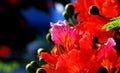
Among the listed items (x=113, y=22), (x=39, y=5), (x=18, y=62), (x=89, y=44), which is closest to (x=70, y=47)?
(x=89, y=44)

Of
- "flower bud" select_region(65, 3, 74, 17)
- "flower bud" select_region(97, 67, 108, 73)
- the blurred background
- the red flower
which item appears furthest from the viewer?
the blurred background

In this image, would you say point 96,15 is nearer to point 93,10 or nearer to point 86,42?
point 93,10

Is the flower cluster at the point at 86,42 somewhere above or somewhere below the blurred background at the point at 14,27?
below

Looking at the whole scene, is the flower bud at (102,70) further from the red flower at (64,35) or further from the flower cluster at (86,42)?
the red flower at (64,35)

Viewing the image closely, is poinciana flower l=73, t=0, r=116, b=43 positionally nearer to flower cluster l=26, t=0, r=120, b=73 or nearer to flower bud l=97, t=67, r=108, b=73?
flower cluster l=26, t=0, r=120, b=73

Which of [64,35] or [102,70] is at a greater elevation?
[64,35]

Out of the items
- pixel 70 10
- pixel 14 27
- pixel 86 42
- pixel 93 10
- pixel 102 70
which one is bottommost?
pixel 102 70

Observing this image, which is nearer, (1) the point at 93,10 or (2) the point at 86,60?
(2) the point at 86,60

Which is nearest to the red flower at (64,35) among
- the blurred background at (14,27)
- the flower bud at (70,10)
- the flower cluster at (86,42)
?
the flower cluster at (86,42)

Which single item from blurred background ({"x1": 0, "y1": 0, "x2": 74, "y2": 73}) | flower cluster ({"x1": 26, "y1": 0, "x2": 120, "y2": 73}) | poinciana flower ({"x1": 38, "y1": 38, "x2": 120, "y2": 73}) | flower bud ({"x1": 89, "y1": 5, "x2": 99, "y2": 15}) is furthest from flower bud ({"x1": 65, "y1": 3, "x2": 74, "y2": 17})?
blurred background ({"x1": 0, "y1": 0, "x2": 74, "y2": 73})

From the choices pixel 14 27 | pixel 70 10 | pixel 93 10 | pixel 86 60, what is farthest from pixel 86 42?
pixel 14 27
